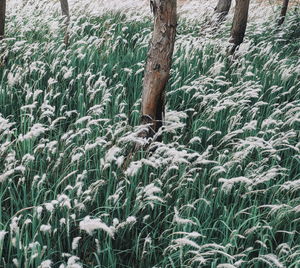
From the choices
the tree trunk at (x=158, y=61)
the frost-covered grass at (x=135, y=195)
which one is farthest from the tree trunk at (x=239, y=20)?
the tree trunk at (x=158, y=61)

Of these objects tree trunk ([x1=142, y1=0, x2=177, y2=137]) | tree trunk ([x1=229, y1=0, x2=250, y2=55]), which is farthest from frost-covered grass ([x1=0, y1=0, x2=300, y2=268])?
tree trunk ([x1=229, y1=0, x2=250, y2=55])

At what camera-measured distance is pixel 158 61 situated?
13.0ft

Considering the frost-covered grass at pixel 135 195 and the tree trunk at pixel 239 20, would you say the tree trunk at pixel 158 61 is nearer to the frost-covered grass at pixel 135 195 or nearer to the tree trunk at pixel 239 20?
the frost-covered grass at pixel 135 195

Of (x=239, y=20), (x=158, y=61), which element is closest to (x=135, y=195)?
(x=158, y=61)

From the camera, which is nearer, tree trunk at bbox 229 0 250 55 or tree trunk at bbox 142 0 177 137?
tree trunk at bbox 142 0 177 137

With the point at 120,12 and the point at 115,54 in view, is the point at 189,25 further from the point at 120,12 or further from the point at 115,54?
the point at 115,54

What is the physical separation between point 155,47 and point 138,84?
55.9 inches

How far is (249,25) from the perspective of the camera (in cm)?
1009

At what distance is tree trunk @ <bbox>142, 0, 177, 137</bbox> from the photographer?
12.5 ft

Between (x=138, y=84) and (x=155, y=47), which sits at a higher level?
(x=155, y=47)

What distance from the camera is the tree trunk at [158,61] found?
382 cm

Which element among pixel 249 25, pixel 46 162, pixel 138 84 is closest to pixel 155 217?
pixel 46 162

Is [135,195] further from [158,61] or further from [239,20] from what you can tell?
[239,20]

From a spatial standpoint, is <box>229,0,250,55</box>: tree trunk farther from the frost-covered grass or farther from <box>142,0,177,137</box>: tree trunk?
<box>142,0,177,137</box>: tree trunk
